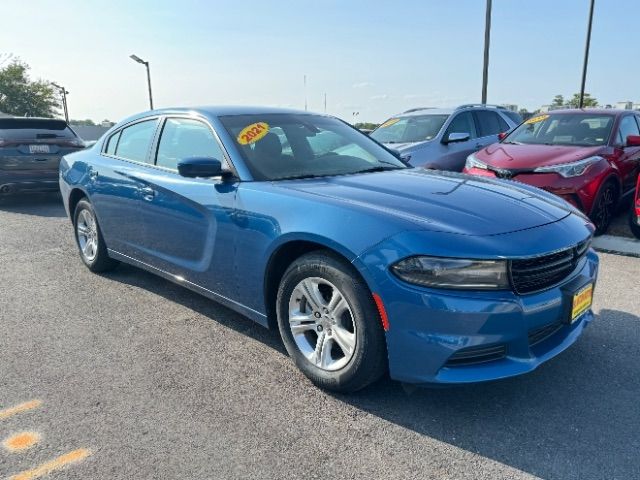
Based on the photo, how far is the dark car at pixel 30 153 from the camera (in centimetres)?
880

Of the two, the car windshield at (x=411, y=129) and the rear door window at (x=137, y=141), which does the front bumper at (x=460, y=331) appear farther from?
the car windshield at (x=411, y=129)

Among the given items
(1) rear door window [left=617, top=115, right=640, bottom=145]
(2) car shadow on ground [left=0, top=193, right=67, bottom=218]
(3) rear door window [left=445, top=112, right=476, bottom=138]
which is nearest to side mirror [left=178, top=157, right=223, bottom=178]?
(1) rear door window [left=617, top=115, right=640, bottom=145]

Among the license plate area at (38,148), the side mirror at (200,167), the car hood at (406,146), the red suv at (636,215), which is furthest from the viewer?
the license plate area at (38,148)

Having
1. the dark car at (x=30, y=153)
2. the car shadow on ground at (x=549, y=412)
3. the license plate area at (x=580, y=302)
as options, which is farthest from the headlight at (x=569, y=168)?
the dark car at (x=30, y=153)

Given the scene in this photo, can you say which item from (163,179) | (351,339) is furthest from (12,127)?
(351,339)

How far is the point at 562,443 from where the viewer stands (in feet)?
7.97

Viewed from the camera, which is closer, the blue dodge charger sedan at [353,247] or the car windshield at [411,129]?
the blue dodge charger sedan at [353,247]

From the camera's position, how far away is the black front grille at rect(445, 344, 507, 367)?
245 centimetres

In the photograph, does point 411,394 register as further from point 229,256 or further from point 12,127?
point 12,127

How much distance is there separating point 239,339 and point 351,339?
113 centimetres

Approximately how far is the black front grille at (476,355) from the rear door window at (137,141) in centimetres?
291

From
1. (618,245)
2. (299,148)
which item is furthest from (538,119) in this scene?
(299,148)

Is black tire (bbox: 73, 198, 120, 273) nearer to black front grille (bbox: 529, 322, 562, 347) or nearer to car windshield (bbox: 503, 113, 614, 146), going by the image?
black front grille (bbox: 529, 322, 562, 347)

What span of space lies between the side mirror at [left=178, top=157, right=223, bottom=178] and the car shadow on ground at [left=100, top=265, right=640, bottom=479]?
3.98 ft
